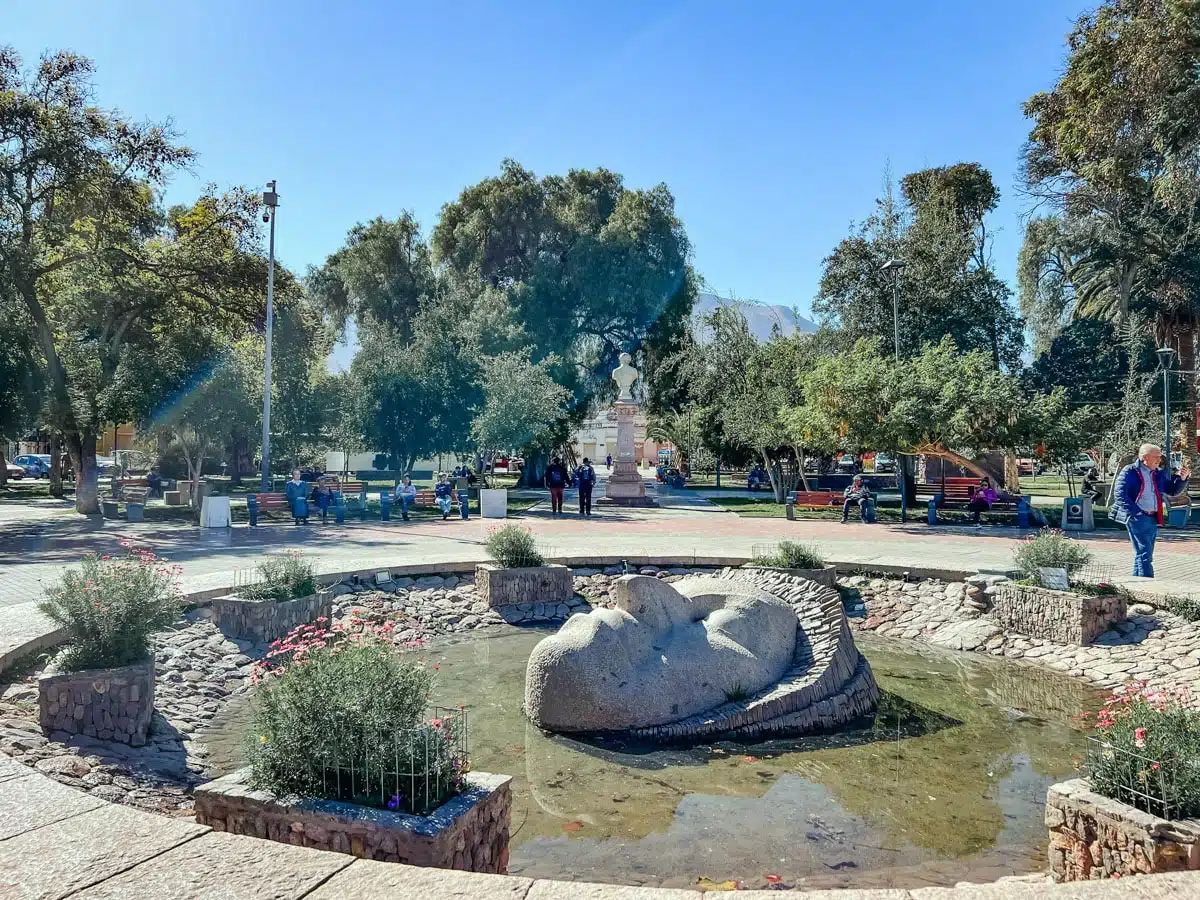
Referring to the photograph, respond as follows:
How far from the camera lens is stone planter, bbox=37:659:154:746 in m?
5.90

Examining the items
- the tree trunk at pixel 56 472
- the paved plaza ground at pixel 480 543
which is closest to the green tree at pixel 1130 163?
the paved plaza ground at pixel 480 543

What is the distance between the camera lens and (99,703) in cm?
602

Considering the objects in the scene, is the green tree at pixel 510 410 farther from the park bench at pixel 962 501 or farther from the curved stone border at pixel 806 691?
the curved stone border at pixel 806 691

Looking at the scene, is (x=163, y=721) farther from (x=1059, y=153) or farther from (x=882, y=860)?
(x=1059, y=153)

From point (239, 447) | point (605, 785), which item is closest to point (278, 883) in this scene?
point (605, 785)

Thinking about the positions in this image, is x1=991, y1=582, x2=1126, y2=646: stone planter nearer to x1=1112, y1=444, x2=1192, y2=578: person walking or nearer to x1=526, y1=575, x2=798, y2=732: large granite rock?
x1=1112, y1=444, x2=1192, y2=578: person walking

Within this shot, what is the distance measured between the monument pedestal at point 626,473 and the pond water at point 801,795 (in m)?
18.3

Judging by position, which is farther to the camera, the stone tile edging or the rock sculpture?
the rock sculpture

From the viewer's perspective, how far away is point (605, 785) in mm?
5938

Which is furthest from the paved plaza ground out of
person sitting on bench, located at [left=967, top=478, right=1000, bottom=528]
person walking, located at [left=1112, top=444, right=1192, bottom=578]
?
person sitting on bench, located at [left=967, top=478, right=1000, bottom=528]

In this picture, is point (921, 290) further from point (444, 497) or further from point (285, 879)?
point (285, 879)

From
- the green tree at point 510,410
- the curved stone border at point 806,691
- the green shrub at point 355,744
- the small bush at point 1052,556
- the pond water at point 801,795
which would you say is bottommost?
the pond water at point 801,795

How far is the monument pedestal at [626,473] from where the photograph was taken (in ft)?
87.6

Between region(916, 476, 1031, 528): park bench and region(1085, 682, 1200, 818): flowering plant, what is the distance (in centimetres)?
1534
